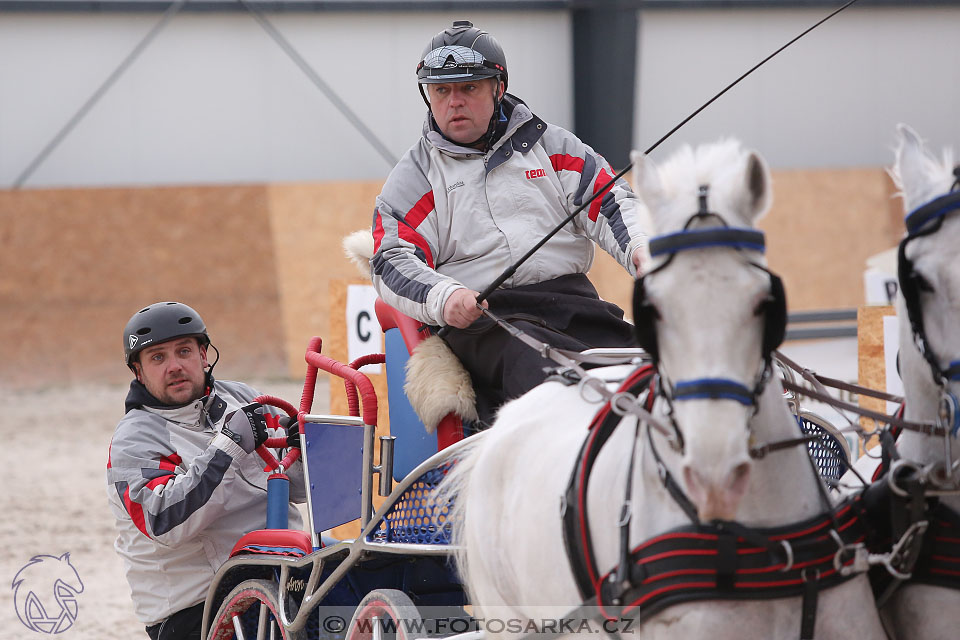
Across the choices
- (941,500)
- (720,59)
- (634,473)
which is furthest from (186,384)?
(720,59)

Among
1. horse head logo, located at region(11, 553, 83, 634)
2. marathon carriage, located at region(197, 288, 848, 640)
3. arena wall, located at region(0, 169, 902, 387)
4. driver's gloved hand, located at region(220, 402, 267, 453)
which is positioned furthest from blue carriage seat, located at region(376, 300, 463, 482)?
arena wall, located at region(0, 169, 902, 387)

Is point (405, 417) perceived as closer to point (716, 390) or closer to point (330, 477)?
point (330, 477)

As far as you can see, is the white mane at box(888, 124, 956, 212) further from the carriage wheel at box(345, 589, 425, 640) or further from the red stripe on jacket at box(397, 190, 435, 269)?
the carriage wheel at box(345, 589, 425, 640)

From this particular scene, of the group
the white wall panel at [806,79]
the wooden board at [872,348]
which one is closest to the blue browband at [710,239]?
the wooden board at [872,348]

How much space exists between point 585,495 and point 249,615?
1889 mm

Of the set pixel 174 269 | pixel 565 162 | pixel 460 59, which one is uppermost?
pixel 174 269

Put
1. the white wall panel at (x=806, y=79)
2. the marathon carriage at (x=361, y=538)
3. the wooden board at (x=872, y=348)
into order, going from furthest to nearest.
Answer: the white wall panel at (x=806, y=79)
the wooden board at (x=872, y=348)
the marathon carriage at (x=361, y=538)

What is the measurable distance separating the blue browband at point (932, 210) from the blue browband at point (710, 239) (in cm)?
35

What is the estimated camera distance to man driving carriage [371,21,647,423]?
117 inches

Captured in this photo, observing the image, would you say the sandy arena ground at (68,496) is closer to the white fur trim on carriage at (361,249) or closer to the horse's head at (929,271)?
the white fur trim on carriage at (361,249)

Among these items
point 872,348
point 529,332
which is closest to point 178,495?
point 529,332

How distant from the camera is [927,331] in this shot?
6.41 feet

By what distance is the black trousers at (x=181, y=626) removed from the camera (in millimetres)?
3582

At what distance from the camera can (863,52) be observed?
1337 cm
